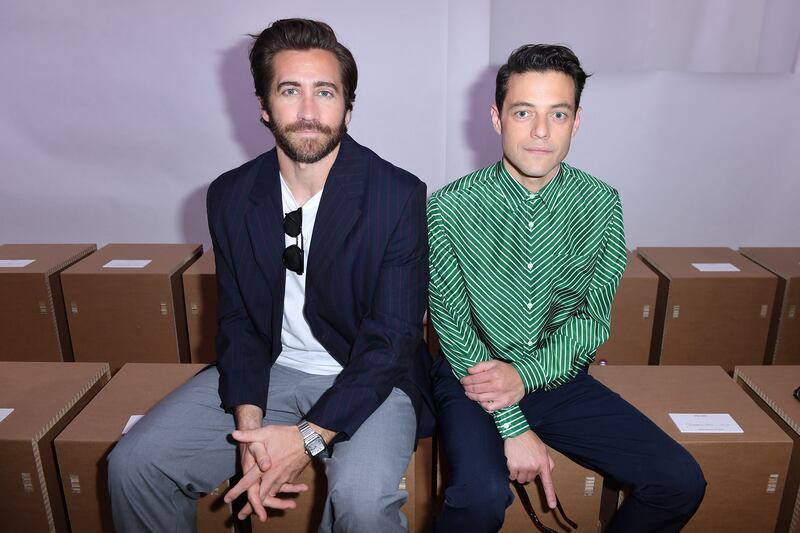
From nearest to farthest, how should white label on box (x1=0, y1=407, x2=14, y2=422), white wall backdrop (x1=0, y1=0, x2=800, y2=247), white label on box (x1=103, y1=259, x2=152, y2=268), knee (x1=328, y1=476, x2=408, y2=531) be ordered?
knee (x1=328, y1=476, x2=408, y2=531) → white label on box (x1=0, y1=407, x2=14, y2=422) → white label on box (x1=103, y1=259, x2=152, y2=268) → white wall backdrop (x1=0, y1=0, x2=800, y2=247)

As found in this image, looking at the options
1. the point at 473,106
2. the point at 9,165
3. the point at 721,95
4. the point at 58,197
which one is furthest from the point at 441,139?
the point at 9,165

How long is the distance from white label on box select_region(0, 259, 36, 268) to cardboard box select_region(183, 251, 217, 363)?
1.96ft

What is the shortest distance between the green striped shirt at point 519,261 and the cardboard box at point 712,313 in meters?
0.83

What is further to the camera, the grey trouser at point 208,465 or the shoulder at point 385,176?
the shoulder at point 385,176

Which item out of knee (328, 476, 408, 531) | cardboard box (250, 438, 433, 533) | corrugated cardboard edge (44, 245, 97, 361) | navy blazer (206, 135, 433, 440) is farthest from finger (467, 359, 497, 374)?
corrugated cardboard edge (44, 245, 97, 361)

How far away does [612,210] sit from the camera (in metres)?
1.47

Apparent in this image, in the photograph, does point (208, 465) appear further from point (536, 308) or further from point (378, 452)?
point (536, 308)

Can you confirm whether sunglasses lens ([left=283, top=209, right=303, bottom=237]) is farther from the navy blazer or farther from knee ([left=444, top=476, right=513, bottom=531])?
knee ([left=444, top=476, right=513, bottom=531])

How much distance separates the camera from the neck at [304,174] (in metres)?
1.40

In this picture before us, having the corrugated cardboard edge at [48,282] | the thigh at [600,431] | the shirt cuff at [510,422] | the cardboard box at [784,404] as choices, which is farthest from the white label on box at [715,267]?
the corrugated cardboard edge at [48,282]

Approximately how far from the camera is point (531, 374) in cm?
140

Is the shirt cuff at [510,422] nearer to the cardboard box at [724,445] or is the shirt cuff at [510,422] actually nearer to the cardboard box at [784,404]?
the cardboard box at [724,445]

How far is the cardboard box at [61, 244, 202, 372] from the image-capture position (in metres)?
2.20

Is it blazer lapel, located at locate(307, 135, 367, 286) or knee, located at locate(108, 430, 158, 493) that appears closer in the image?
knee, located at locate(108, 430, 158, 493)
